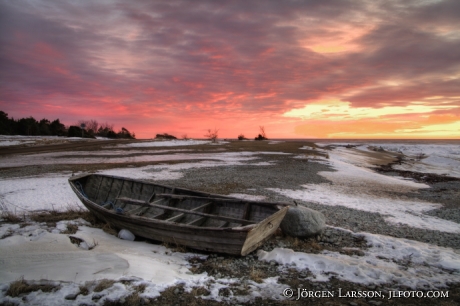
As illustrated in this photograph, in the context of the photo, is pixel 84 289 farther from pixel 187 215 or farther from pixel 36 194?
pixel 36 194

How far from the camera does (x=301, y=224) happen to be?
824 centimetres

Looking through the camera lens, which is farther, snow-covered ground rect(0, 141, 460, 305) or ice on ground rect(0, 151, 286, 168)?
ice on ground rect(0, 151, 286, 168)

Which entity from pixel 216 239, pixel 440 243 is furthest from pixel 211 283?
pixel 440 243

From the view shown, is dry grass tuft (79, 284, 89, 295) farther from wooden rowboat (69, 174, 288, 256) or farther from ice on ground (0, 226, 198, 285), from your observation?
wooden rowboat (69, 174, 288, 256)

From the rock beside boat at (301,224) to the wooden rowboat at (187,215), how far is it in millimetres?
866

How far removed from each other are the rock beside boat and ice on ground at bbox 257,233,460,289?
36.7 inches

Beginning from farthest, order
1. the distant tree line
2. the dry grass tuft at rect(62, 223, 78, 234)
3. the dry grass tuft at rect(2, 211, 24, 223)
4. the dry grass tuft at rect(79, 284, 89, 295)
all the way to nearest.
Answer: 1. the distant tree line
2. the dry grass tuft at rect(2, 211, 24, 223)
3. the dry grass tuft at rect(62, 223, 78, 234)
4. the dry grass tuft at rect(79, 284, 89, 295)

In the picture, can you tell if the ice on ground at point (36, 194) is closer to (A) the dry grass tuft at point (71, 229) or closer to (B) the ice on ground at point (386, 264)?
(A) the dry grass tuft at point (71, 229)

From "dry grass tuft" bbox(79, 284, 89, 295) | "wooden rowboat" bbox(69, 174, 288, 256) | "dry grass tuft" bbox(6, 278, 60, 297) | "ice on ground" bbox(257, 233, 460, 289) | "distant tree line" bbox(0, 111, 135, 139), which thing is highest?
"distant tree line" bbox(0, 111, 135, 139)

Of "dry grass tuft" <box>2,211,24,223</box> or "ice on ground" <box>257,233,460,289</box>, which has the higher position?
"dry grass tuft" <box>2,211,24,223</box>

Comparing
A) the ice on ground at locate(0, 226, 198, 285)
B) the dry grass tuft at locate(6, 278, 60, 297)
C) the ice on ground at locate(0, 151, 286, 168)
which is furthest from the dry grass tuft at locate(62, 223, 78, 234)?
the ice on ground at locate(0, 151, 286, 168)

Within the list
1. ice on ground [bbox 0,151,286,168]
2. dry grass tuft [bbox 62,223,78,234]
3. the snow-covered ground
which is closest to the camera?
the snow-covered ground

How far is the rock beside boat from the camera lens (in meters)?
A: 8.24

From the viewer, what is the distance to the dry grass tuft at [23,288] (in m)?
4.72
